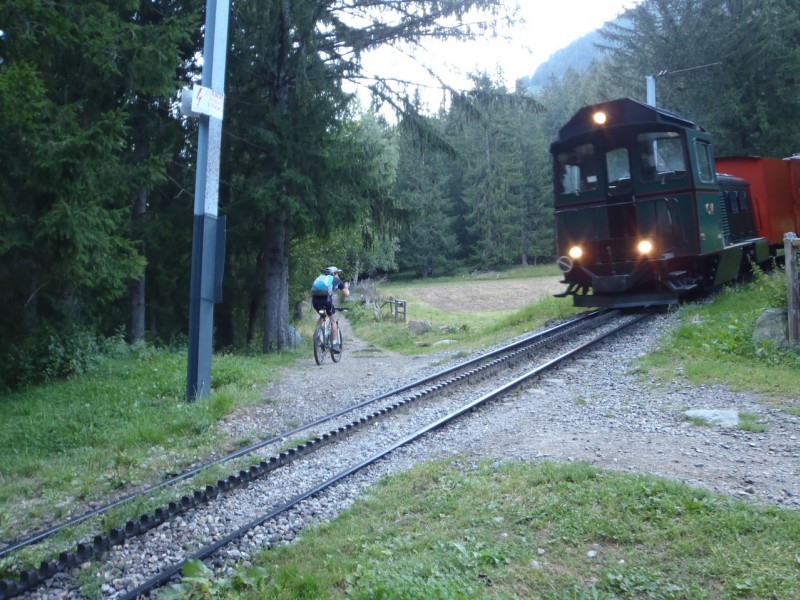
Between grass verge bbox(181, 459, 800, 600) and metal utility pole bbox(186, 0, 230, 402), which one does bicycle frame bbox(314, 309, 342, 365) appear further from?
grass verge bbox(181, 459, 800, 600)

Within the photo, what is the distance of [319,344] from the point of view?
41.6 ft

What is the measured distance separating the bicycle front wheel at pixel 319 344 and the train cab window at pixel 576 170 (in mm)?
5934

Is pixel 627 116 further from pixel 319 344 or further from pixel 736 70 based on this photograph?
pixel 736 70

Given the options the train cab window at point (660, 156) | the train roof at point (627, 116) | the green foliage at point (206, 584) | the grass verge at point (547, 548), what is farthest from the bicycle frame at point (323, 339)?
the green foliage at point (206, 584)

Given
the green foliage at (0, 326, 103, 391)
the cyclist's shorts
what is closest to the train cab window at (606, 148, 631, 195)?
the cyclist's shorts

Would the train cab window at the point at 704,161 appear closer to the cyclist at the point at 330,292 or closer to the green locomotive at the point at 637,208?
the green locomotive at the point at 637,208

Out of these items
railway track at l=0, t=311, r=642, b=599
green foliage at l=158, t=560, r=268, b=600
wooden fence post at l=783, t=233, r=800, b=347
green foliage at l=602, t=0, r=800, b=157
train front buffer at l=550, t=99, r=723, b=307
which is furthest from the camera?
green foliage at l=602, t=0, r=800, b=157

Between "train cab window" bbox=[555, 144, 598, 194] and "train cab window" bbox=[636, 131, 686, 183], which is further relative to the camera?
"train cab window" bbox=[555, 144, 598, 194]

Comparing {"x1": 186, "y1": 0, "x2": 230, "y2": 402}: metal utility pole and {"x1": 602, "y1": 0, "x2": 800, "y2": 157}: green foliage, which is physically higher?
{"x1": 602, "y1": 0, "x2": 800, "y2": 157}: green foliage

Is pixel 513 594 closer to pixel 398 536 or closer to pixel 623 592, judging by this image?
pixel 623 592

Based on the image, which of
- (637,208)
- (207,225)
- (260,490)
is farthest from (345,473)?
(637,208)

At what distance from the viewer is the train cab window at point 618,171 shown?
44.8 ft

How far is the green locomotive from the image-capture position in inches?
516

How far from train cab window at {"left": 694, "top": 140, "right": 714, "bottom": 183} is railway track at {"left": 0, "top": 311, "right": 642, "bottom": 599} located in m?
6.22
